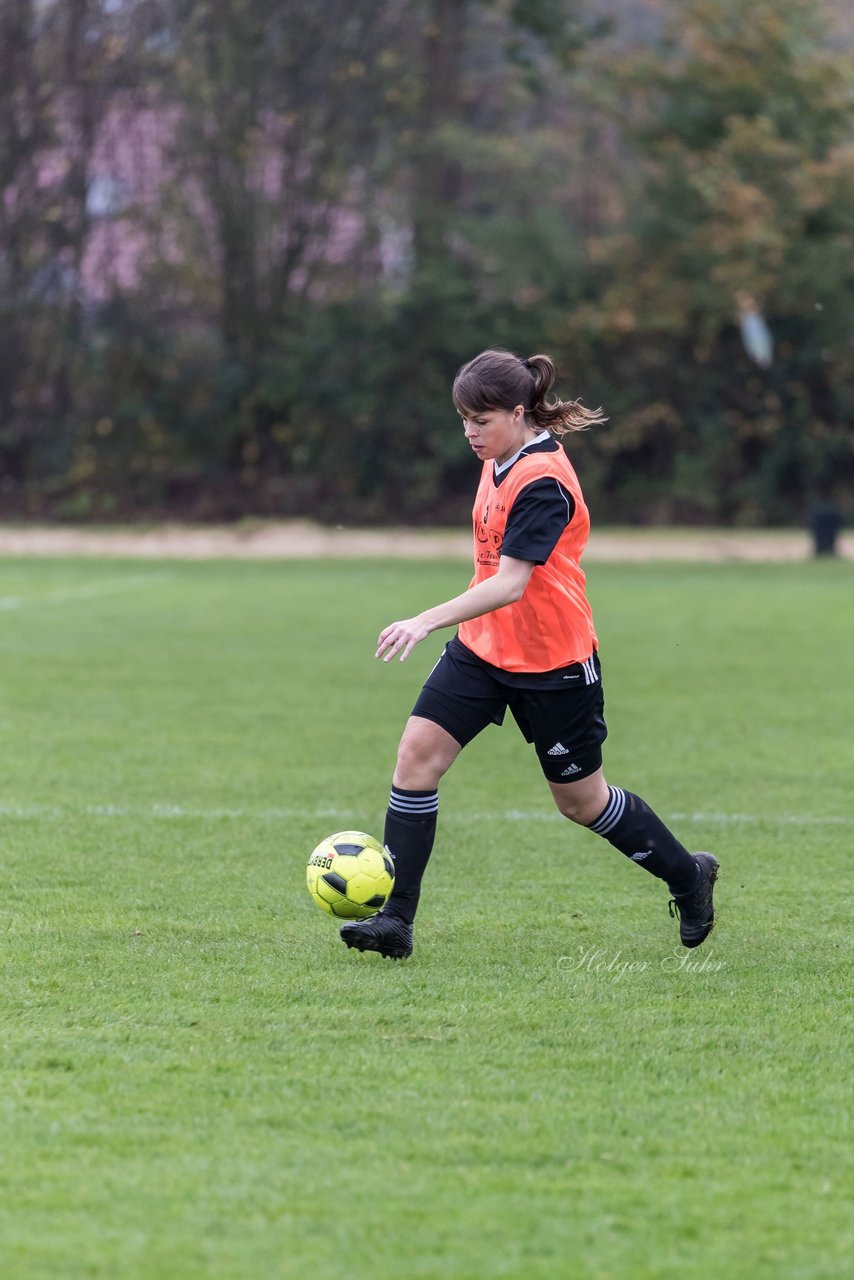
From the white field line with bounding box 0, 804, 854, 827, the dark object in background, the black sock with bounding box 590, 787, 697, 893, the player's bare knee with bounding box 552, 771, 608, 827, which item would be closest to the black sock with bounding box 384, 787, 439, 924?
the player's bare knee with bounding box 552, 771, 608, 827

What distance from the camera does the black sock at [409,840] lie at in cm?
512

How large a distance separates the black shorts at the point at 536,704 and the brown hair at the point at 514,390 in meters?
0.70

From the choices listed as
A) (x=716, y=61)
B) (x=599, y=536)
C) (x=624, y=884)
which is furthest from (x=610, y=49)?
(x=624, y=884)

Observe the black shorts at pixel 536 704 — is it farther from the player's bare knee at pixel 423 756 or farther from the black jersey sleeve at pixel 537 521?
the black jersey sleeve at pixel 537 521

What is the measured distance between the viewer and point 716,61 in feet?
92.0

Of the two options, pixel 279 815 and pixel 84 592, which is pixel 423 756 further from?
pixel 84 592

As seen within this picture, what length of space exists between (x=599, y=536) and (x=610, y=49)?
9193mm

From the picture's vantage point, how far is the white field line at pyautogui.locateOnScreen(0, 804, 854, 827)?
23.9 ft

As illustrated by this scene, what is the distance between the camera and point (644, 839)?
17.1 feet

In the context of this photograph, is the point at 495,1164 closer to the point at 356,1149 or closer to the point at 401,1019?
the point at 356,1149

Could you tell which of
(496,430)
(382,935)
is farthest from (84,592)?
(496,430)

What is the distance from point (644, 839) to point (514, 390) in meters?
1.39

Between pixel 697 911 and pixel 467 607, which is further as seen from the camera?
pixel 697 911

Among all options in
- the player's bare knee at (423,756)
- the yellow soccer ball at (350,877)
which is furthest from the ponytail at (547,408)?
the yellow soccer ball at (350,877)
